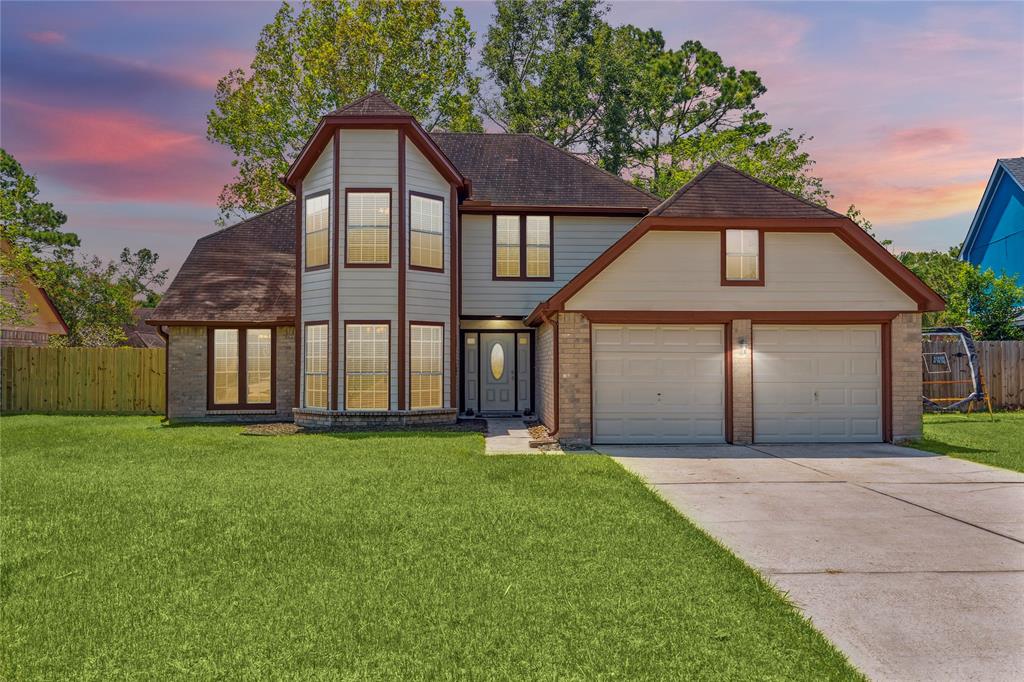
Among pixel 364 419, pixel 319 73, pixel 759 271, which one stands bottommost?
pixel 364 419

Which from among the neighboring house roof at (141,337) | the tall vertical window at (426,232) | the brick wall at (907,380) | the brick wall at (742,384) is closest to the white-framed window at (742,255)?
the brick wall at (742,384)

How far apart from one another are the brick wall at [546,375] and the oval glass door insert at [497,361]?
125cm

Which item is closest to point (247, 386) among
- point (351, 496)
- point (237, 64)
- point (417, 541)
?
point (351, 496)

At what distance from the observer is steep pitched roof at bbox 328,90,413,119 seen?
15.0m

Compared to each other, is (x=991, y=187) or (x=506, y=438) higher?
(x=991, y=187)

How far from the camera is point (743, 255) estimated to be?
13.0 m

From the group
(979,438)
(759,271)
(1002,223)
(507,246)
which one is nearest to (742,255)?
(759,271)

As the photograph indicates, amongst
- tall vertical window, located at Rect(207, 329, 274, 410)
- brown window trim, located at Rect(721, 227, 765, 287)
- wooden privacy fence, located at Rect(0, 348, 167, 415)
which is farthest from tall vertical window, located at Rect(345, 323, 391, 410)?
wooden privacy fence, located at Rect(0, 348, 167, 415)

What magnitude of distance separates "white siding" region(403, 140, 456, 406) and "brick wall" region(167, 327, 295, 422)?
4.21 meters

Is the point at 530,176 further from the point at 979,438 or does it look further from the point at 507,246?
the point at 979,438

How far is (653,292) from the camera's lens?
12.8 m

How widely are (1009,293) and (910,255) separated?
4052cm

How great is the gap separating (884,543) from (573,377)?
7090 mm

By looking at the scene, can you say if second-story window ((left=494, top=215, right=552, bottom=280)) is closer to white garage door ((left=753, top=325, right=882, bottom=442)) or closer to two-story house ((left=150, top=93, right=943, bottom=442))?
two-story house ((left=150, top=93, right=943, bottom=442))
